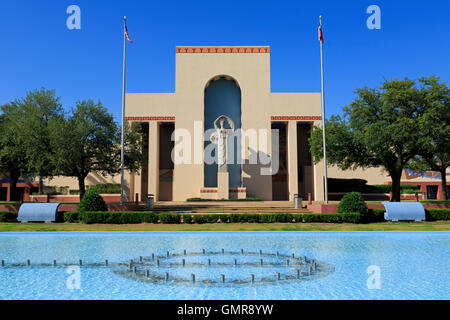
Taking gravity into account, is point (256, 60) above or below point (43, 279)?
above

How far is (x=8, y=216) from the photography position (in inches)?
865

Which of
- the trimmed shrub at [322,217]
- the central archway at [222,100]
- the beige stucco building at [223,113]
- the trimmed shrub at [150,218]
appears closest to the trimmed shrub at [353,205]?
the trimmed shrub at [322,217]

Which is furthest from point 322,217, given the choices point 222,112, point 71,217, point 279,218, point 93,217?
point 222,112

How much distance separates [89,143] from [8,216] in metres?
7.61

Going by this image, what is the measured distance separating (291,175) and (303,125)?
889cm

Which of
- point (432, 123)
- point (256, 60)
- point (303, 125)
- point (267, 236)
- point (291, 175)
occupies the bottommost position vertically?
point (267, 236)

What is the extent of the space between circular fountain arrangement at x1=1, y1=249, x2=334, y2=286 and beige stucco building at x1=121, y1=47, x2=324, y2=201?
88.2ft

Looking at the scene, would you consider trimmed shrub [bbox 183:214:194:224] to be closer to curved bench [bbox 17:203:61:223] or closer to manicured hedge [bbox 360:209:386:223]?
curved bench [bbox 17:203:61:223]

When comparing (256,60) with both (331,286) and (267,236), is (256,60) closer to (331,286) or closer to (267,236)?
(267,236)

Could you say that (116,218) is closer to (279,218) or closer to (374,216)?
(279,218)

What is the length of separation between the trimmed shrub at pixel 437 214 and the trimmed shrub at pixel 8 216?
86.9ft

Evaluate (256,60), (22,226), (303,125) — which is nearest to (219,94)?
(256,60)
